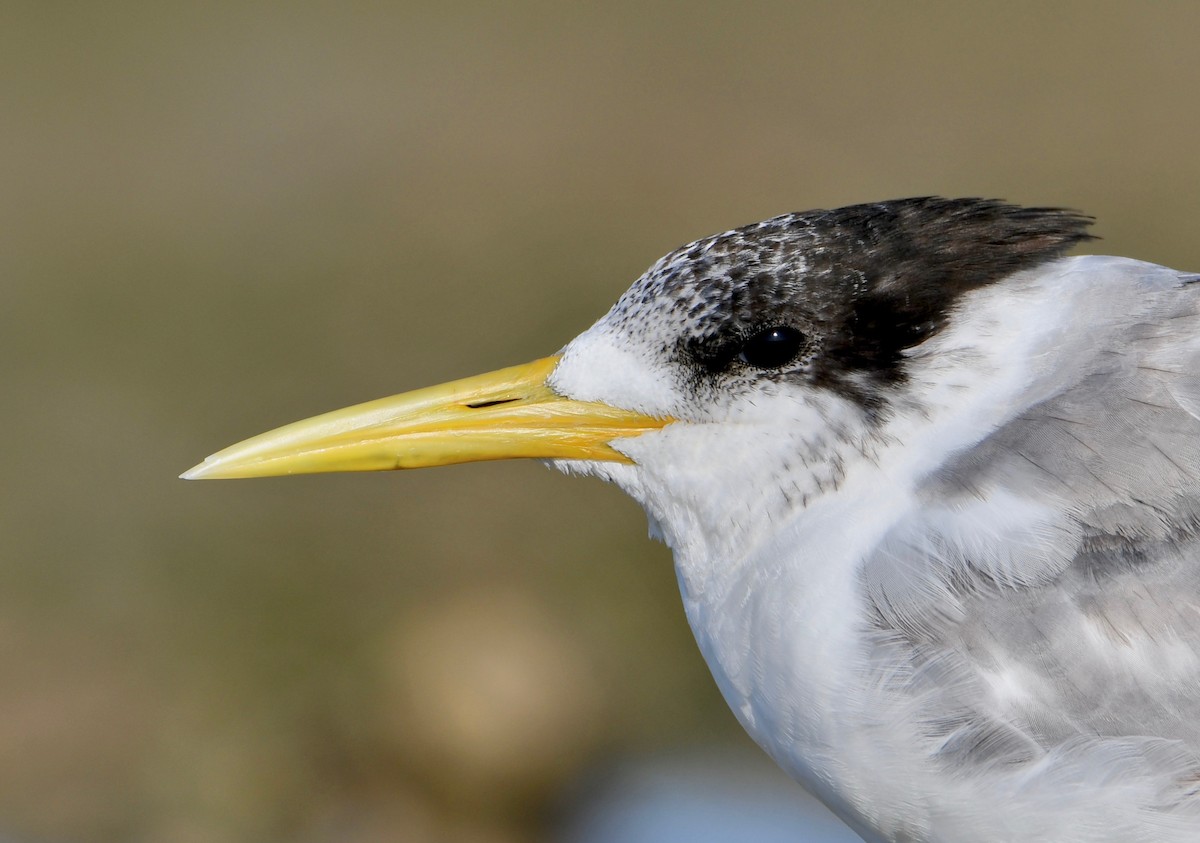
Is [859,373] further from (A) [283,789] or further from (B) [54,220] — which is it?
(B) [54,220]

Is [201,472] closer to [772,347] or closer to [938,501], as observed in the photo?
[772,347]

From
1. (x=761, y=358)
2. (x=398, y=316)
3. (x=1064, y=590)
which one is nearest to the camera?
(x=1064, y=590)

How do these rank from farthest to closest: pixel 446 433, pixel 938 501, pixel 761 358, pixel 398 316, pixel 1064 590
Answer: pixel 398 316, pixel 446 433, pixel 761 358, pixel 938 501, pixel 1064 590

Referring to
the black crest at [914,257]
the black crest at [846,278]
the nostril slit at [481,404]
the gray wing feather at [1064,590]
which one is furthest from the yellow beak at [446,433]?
the gray wing feather at [1064,590]

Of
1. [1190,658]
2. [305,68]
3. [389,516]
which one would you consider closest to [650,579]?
[389,516]

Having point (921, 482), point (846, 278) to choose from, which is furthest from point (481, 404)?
point (921, 482)

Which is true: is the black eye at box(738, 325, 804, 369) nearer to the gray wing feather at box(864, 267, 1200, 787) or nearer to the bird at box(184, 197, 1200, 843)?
the bird at box(184, 197, 1200, 843)

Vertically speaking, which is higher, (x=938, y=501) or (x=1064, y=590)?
(x=938, y=501)
